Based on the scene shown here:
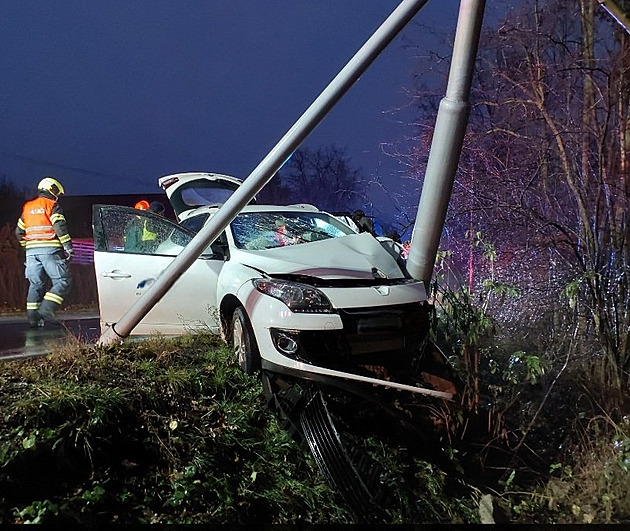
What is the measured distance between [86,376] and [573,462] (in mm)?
3418

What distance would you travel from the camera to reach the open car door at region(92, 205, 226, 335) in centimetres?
363

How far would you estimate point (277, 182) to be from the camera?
414 cm

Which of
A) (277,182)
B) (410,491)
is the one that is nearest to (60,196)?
(277,182)

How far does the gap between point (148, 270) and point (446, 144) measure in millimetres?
2477

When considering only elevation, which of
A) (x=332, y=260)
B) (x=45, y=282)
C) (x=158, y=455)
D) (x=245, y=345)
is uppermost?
(x=332, y=260)

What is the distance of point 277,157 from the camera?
10.8 ft

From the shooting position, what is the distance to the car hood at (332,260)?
321 centimetres

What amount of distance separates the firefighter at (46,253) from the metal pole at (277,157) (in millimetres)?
666

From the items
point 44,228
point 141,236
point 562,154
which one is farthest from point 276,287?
point 562,154

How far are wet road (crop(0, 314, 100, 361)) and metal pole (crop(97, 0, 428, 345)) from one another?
0.71 ft

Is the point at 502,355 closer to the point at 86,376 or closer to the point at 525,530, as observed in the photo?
the point at 525,530

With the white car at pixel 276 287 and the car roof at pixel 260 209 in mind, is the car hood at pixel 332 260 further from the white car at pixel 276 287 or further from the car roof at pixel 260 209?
the car roof at pixel 260 209

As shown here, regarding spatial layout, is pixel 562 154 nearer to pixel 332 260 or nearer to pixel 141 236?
pixel 332 260

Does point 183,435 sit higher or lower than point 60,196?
lower
